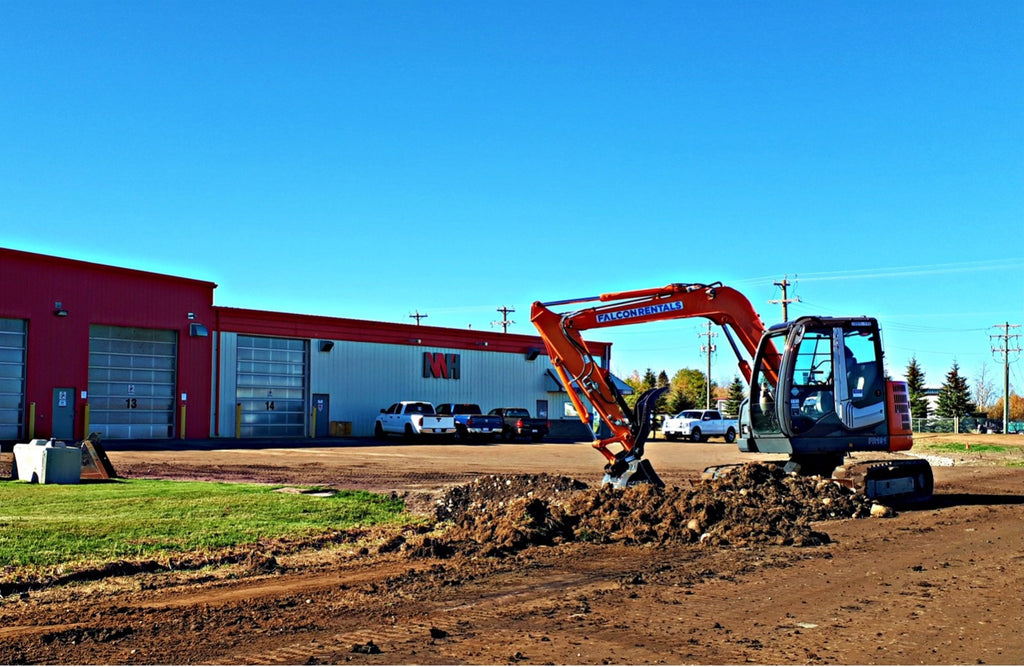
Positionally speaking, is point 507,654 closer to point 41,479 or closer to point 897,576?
point 897,576

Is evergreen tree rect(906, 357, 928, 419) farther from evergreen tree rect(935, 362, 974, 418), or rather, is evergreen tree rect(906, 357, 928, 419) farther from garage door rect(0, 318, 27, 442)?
garage door rect(0, 318, 27, 442)

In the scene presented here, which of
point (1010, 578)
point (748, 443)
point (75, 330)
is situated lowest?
point (1010, 578)

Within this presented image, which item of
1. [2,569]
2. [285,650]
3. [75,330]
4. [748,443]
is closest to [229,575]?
[2,569]

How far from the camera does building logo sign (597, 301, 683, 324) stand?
56.7 ft

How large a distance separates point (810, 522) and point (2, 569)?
34.7ft

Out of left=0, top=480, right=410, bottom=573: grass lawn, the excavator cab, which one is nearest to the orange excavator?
the excavator cab

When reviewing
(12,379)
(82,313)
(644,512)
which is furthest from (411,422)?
(644,512)

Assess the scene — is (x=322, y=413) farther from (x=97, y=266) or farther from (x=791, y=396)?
(x=791, y=396)

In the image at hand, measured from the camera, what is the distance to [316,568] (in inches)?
400

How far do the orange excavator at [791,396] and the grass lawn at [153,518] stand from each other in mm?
Answer: 3903

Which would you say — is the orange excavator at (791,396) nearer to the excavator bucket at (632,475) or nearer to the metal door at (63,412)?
the excavator bucket at (632,475)

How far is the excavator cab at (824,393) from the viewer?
1599 cm

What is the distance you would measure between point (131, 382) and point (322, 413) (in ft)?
34.1

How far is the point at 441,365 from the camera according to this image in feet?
182
